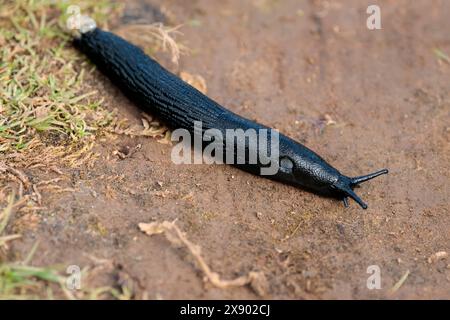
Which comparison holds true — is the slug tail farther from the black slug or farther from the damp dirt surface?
the damp dirt surface

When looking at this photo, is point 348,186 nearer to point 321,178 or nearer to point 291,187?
point 321,178

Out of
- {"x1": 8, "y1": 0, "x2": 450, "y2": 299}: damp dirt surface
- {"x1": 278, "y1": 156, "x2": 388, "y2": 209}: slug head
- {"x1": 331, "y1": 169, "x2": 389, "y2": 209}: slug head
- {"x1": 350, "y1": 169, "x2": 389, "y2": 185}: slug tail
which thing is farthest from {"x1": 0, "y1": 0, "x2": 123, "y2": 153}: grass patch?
{"x1": 350, "y1": 169, "x2": 389, "y2": 185}: slug tail

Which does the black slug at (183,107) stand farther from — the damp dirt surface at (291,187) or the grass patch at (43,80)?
the grass patch at (43,80)

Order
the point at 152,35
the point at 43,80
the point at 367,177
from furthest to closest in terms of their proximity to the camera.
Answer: the point at 152,35
the point at 43,80
the point at 367,177

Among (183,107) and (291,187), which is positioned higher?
(183,107)

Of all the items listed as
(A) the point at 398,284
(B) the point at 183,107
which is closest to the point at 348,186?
(A) the point at 398,284

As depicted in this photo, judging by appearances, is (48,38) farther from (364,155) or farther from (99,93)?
(364,155)
